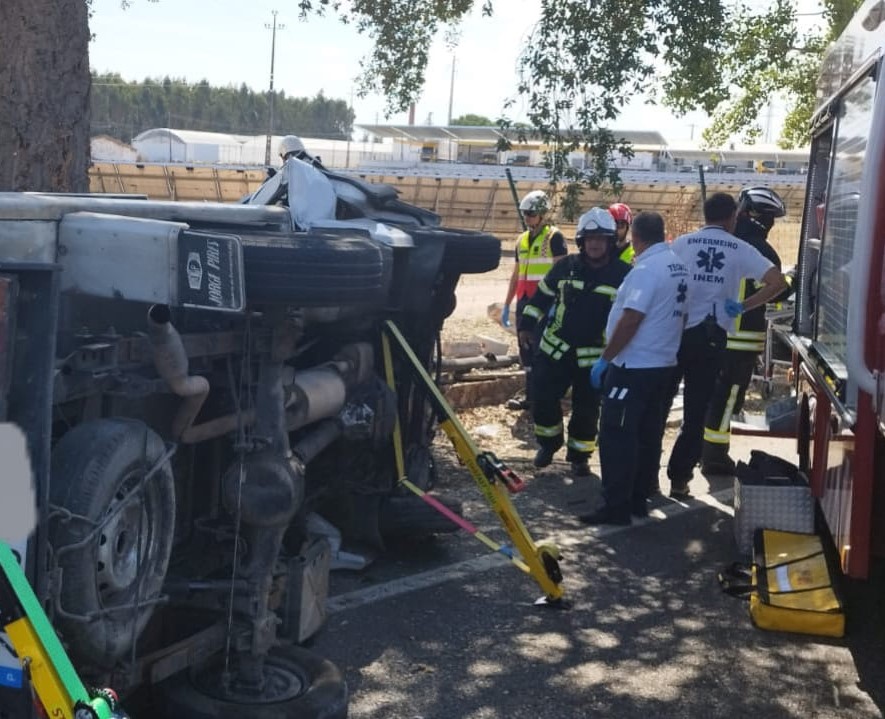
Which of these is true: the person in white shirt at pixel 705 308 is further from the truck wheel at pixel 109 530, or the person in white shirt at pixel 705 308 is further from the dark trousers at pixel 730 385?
the truck wheel at pixel 109 530

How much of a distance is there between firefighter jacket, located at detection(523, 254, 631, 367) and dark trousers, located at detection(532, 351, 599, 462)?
0.27 feet

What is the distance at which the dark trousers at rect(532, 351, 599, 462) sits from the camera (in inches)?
324

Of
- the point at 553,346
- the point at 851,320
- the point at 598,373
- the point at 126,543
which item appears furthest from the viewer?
the point at 553,346

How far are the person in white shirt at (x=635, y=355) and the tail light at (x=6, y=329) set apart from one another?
453 cm

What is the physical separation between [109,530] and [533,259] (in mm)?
7799

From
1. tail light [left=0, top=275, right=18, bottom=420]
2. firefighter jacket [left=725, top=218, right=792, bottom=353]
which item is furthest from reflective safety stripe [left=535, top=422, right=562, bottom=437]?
tail light [left=0, top=275, right=18, bottom=420]

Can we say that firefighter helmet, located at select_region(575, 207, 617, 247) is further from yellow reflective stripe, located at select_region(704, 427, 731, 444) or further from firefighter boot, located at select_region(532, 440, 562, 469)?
yellow reflective stripe, located at select_region(704, 427, 731, 444)

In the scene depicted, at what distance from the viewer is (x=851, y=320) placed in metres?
4.47

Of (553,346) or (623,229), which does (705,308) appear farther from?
(623,229)

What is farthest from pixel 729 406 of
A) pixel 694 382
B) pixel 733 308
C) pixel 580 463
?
pixel 580 463

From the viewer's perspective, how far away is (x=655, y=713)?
4.40m

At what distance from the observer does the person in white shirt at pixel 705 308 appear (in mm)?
7488

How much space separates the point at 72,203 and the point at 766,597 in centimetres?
344

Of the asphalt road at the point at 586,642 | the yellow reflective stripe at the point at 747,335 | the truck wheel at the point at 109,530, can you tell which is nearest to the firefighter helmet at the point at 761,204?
the yellow reflective stripe at the point at 747,335
